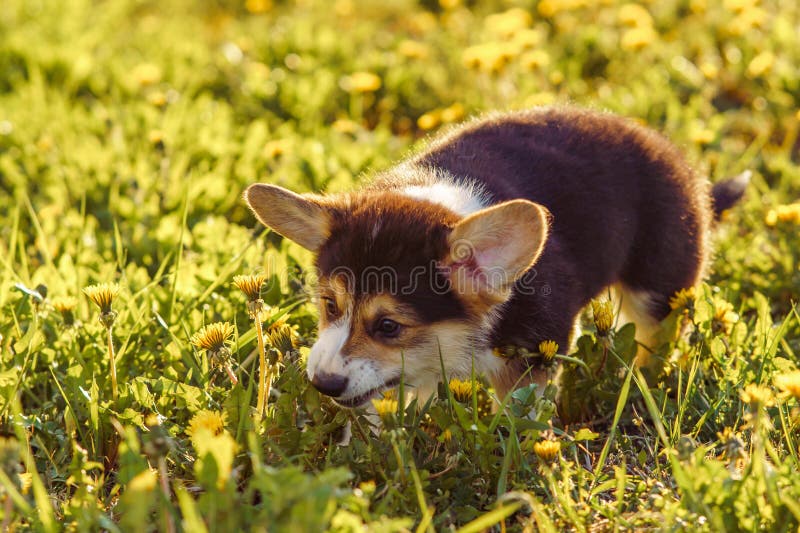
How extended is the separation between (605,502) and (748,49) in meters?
4.62

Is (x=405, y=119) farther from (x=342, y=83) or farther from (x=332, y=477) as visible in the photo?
(x=332, y=477)

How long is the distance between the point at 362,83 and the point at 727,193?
8.85ft

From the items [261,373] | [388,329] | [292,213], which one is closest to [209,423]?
[261,373]

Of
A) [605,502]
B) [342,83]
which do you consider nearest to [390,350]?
[605,502]

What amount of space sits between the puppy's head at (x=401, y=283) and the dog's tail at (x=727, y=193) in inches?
66.6

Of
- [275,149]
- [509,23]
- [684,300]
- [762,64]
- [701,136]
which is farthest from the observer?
[509,23]

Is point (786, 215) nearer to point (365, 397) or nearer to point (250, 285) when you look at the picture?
point (365, 397)

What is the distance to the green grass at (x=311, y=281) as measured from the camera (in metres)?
2.60

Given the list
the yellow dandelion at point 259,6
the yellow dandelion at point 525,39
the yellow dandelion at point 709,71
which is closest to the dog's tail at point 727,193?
the yellow dandelion at point 709,71

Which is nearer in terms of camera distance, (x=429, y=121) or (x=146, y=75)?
(x=429, y=121)

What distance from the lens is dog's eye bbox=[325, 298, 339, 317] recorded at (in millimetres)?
3334

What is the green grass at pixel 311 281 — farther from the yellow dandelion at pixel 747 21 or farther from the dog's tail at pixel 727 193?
the dog's tail at pixel 727 193

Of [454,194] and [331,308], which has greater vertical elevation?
[454,194]

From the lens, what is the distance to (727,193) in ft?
14.8
